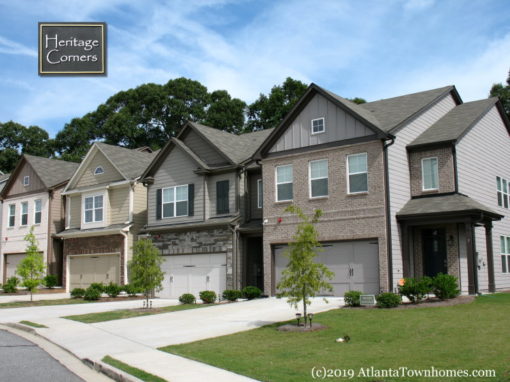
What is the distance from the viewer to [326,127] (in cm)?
2348

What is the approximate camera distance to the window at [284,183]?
80.2ft

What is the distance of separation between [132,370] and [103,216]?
23.6 m

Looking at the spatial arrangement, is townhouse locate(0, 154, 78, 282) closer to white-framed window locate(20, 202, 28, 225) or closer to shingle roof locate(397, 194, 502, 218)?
white-framed window locate(20, 202, 28, 225)

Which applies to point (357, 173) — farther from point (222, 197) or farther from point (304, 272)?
point (304, 272)

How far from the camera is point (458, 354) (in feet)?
34.2

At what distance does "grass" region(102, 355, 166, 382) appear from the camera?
9.58m

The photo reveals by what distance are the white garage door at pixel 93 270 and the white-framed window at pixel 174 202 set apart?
4.86 metres

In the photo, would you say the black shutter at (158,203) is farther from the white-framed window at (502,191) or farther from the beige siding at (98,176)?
the white-framed window at (502,191)

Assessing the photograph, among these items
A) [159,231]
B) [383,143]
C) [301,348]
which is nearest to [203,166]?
[159,231]

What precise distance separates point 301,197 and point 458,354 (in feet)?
45.3

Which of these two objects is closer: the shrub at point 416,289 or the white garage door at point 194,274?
the shrub at point 416,289

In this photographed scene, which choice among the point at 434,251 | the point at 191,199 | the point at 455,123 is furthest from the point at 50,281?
the point at 455,123

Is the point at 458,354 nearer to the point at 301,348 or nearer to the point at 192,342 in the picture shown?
the point at 301,348

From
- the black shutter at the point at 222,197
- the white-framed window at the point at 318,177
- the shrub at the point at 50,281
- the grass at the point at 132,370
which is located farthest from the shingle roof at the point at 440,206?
the shrub at the point at 50,281
